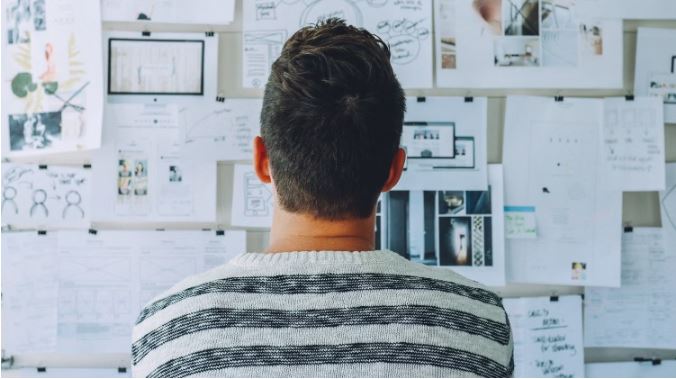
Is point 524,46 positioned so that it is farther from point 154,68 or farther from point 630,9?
point 154,68

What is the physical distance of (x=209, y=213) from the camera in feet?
4.28

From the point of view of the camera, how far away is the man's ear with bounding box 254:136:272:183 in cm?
70

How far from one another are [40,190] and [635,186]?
4.54 feet

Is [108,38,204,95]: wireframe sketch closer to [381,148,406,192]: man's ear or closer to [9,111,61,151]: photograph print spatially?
[9,111,61,151]: photograph print

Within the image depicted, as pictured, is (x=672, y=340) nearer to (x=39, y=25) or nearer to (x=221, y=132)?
(x=221, y=132)

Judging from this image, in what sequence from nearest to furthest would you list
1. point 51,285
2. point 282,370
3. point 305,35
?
point 282,370 < point 305,35 < point 51,285

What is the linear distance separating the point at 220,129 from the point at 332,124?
72 cm

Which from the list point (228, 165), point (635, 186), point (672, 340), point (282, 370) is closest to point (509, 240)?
point (635, 186)

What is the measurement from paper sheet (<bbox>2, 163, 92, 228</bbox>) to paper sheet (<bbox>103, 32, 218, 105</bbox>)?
0.66 feet

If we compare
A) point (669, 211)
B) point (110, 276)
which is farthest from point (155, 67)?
point (669, 211)

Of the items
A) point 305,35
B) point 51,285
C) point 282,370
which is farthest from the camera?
point 51,285

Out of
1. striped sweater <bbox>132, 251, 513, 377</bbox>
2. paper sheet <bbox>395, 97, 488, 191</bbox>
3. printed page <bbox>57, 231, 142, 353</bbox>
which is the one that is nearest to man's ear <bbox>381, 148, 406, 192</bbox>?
striped sweater <bbox>132, 251, 513, 377</bbox>

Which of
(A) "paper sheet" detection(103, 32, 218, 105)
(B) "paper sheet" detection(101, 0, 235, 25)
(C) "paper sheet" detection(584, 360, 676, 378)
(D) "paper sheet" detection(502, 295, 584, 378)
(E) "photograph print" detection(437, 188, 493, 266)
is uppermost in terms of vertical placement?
(B) "paper sheet" detection(101, 0, 235, 25)

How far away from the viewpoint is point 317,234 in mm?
655
